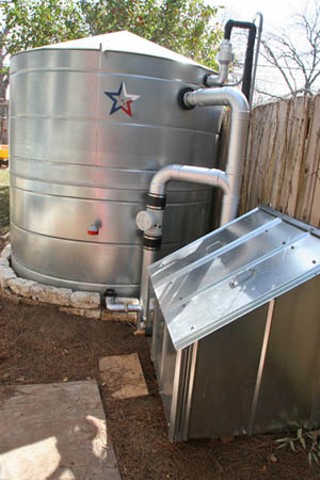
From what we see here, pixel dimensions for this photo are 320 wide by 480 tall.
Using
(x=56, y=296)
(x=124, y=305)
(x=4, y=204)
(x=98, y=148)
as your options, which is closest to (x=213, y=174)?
(x=98, y=148)

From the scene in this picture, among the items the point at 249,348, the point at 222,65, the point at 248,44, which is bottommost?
the point at 249,348

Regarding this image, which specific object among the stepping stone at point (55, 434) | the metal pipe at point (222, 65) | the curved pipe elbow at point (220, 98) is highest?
the metal pipe at point (222, 65)

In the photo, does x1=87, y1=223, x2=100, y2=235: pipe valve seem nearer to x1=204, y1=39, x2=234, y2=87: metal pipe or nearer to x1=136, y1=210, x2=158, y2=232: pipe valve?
x1=136, y1=210, x2=158, y2=232: pipe valve

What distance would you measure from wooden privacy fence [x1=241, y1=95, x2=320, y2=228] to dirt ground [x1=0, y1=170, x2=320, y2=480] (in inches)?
57.8

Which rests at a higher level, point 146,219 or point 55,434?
point 146,219

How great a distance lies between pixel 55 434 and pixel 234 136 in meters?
2.53

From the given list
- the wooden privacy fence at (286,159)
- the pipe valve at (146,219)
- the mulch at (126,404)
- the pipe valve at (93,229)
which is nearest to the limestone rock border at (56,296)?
the mulch at (126,404)

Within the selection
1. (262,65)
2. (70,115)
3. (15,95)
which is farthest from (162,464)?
(262,65)

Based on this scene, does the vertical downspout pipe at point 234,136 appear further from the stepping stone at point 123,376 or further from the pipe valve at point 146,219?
the stepping stone at point 123,376

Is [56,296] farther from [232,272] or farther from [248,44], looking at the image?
[248,44]

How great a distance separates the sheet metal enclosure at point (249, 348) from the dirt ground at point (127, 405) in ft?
0.41

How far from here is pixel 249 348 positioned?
218cm

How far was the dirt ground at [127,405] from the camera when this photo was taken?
217cm

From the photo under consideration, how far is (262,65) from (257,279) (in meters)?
17.7
